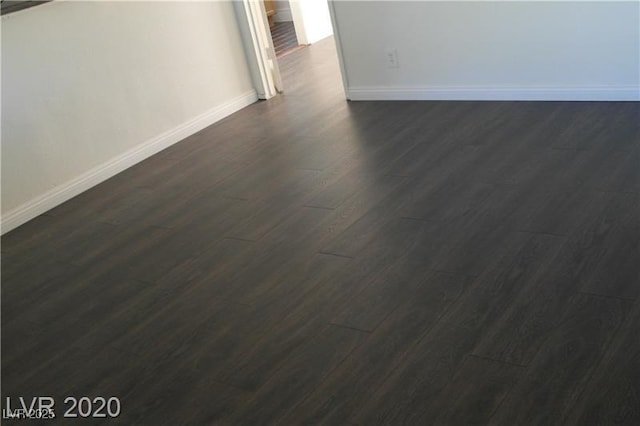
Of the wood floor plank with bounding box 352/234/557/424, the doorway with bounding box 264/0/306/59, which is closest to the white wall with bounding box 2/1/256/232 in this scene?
the doorway with bounding box 264/0/306/59

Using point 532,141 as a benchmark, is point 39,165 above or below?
above

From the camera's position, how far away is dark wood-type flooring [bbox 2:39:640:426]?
194 cm

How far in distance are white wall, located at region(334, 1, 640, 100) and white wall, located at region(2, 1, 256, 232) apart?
96cm

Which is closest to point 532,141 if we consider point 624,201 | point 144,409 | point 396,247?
point 624,201

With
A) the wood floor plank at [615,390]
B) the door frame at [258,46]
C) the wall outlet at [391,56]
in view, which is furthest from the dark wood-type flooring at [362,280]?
the door frame at [258,46]

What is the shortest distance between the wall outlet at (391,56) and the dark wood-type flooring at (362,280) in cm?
47

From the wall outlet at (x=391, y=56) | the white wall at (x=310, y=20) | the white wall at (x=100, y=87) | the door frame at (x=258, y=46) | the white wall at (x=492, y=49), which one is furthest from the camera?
the white wall at (x=310, y=20)

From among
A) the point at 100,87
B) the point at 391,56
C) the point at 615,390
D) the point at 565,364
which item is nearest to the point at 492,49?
the point at 391,56

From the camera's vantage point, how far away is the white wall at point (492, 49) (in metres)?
3.49

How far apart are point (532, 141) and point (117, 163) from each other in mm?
2380

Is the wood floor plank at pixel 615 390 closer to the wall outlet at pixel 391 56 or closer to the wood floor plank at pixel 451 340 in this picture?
the wood floor plank at pixel 451 340

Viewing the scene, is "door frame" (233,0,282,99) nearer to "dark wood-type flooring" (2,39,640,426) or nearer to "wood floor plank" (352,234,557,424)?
"dark wood-type flooring" (2,39,640,426)

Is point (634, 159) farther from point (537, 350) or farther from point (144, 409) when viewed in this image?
point (144, 409)

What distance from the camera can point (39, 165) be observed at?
149 inches
